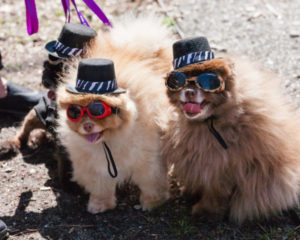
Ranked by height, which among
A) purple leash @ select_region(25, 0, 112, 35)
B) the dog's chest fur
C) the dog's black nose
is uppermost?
purple leash @ select_region(25, 0, 112, 35)

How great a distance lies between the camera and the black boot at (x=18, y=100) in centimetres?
406

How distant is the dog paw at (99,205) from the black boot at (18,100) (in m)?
1.49

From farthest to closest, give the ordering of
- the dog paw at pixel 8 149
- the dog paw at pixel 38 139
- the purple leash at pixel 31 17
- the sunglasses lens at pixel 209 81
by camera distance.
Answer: the dog paw at pixel 38 139 → the dog paw at pixel 8 149 → the purple leash at pixel 31 17 → the sunglasses lens at pixel 209 81

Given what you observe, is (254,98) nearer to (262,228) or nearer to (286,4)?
(262,228)

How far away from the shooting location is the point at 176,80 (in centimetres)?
246

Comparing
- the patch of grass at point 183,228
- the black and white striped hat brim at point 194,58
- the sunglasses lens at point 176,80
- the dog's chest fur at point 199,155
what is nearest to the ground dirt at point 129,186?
the patch of grass at point 183,228

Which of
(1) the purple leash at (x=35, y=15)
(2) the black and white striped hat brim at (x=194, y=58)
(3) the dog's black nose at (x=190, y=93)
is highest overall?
(1) the purple leash at (x=35, y=15)

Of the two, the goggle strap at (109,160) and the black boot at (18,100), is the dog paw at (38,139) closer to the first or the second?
the black boot at (18,100)

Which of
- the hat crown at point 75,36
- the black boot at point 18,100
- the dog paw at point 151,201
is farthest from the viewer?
the black boot at point 18,100

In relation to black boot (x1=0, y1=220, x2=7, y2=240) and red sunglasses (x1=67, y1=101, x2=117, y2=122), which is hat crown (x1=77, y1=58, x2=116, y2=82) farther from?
black boot (x1=0, y1=220, x2=7, y2=240)

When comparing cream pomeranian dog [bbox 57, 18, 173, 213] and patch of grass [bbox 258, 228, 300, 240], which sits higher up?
cream pomeranian dog [bbox 57, 18, 173, 213]

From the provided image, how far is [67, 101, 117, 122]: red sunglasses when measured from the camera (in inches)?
94.6

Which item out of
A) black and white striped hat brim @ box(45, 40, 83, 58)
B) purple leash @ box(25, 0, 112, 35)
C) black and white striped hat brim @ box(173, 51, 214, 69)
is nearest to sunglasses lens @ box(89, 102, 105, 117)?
black and white striped hat brim @ box(173, 51, 214, 69)

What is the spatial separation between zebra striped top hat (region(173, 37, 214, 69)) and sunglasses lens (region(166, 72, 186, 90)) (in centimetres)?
6
